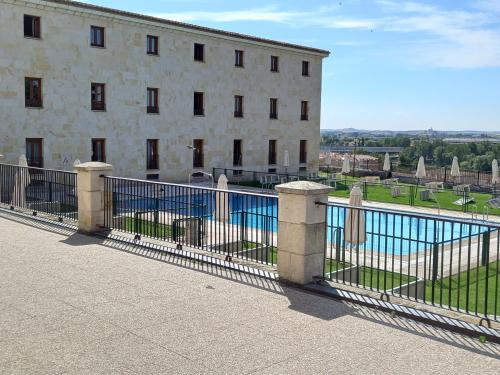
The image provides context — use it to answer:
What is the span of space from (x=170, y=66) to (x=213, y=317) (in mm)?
26016

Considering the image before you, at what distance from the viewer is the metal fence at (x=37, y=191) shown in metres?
13.8

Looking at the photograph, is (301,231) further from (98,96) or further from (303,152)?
(303,152)

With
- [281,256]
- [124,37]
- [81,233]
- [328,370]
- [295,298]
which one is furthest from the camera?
[124,37]

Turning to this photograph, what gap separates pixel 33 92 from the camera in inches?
995

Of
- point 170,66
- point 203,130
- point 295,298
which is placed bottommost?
A: point 295,298

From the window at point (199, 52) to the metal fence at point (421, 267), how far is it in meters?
19.2

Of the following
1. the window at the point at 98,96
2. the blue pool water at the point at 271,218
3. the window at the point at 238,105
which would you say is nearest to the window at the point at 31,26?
the window at the point at 98,96

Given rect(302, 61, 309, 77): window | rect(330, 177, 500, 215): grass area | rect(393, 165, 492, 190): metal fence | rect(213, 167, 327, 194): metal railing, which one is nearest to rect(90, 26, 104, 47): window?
rect(213, 167, 327, 194): metal railing

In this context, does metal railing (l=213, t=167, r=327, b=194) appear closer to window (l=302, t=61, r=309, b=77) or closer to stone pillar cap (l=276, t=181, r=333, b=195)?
window (l=302, t=61, r=309, b=77)

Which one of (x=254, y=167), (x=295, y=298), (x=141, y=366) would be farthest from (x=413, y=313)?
(x=254, y=167)

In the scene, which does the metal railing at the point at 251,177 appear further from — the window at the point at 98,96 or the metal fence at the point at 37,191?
the metal fence at the point at 37,191

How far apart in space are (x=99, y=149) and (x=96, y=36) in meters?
5.57

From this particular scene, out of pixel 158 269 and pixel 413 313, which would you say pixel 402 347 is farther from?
pixel 158 269

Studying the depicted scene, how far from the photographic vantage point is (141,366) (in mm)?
4773
